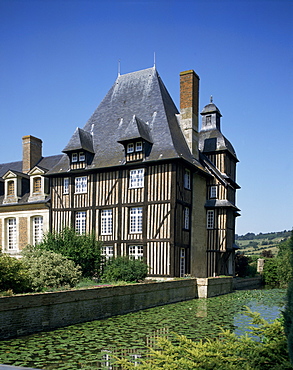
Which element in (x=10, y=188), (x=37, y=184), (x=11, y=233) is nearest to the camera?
(x=37, y=184)

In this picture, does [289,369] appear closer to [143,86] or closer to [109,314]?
[109,314]

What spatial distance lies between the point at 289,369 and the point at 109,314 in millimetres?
8874

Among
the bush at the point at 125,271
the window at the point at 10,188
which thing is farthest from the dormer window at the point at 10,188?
the bush at the point at 125,271

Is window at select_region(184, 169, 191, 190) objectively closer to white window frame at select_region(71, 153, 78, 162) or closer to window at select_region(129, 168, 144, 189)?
window at select_region(129, 168, 144, 189)

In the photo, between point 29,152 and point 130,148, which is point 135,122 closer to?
point 130,148

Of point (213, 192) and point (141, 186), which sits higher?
point (141, 186)

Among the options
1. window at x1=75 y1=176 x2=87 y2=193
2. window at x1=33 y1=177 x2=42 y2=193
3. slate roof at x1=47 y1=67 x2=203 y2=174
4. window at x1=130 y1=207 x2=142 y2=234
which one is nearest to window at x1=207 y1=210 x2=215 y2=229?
slate roof at x1=47 y1=67 x2=203 y2=174

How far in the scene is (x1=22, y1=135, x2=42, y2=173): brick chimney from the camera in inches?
1053

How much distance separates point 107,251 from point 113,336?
38.4ft

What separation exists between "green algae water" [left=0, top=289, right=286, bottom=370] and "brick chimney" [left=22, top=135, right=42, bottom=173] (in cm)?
1516

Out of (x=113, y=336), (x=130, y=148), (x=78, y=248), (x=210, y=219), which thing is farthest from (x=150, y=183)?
(x=113, y=336)

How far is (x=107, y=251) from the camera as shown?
841 inches

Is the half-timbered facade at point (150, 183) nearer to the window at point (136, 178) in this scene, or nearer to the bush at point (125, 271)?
the window at point (136, 178)

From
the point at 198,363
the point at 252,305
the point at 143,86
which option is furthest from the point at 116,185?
the point at 198,363
